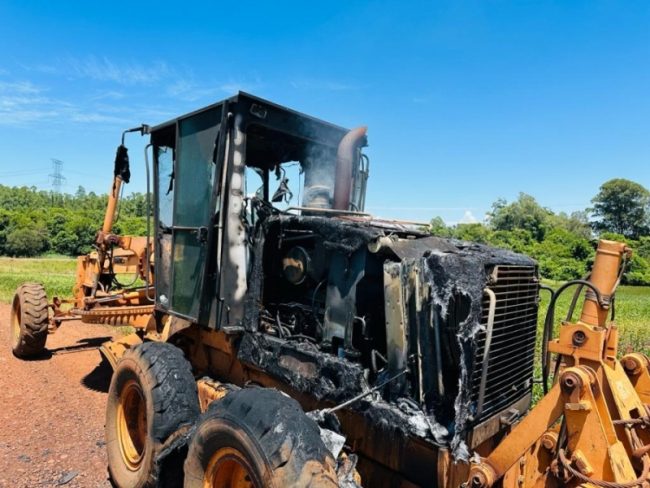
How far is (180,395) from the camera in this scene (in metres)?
3.61

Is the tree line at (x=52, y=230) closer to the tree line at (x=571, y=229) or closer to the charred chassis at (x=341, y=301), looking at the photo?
the tree line at (x=571, y=229)

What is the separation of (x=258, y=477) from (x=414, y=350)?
3.58ft

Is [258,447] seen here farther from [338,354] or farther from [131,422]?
[131,422]

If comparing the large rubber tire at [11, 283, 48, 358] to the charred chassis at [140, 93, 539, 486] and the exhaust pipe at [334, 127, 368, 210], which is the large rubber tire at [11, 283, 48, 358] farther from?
the exhaust pipe at [334, 127, 368, 210]

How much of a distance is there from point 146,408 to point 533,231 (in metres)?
55.9

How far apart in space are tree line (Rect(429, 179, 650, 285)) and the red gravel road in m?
27.4

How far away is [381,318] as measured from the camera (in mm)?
3137

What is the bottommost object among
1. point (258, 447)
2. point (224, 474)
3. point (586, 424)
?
point (224, 474)

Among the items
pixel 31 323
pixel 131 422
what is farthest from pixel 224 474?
pixel 31 323

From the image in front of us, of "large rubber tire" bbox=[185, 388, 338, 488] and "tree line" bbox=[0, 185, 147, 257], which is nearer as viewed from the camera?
"large rubber tire" bbox=[185, 388, 338, 488]

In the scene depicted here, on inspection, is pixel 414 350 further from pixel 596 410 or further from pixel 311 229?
pixel 311 229

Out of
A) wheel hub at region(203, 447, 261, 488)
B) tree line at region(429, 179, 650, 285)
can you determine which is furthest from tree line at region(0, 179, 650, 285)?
wheel hub at region(203, 447, 261, 488)

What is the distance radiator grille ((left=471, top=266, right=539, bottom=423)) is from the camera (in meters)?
2.70

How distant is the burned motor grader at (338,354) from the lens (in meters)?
2.41
